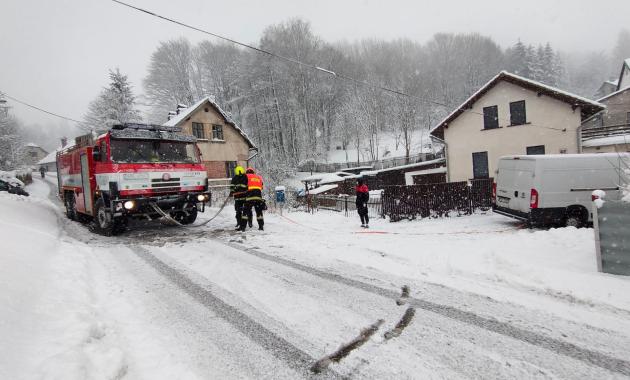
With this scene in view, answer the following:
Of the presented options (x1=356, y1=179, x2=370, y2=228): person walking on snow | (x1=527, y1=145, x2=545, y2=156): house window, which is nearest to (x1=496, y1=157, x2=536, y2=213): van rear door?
(x1=356, y1=179, x2=370, y2=228): person walking on snow

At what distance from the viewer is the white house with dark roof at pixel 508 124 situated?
691 inches

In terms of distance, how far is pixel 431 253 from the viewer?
18.3 feet

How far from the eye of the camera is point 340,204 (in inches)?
607

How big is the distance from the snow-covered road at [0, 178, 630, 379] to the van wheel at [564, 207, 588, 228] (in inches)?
138

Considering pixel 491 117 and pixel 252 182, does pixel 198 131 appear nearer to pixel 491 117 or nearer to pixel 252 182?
pixel 252 182

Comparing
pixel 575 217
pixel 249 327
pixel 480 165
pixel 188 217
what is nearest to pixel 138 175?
pixel 188 217

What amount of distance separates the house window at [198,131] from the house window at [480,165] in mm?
20501

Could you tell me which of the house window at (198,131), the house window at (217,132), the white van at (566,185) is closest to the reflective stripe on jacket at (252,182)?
the white van at (566,185)

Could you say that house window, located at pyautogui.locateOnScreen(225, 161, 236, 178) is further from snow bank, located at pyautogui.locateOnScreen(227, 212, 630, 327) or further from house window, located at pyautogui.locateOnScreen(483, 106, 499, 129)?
snow bank, located at pyautogui.locateOnScreen(227, 212, 630, 327)

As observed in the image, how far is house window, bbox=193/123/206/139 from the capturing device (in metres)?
25.6

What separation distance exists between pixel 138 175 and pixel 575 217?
12.1 meters

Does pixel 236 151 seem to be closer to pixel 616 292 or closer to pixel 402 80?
pixel 616 292

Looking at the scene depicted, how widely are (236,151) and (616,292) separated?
2693cm

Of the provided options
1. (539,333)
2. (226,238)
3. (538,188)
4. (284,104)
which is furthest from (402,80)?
(539,333)
